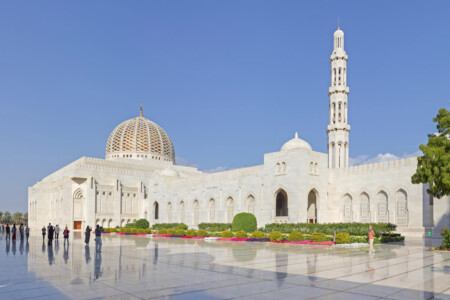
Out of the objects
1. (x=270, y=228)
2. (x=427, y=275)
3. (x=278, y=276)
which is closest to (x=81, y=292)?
(x=278, y=276)

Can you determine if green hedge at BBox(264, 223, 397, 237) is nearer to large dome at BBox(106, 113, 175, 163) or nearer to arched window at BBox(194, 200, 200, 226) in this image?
arched window at BBox(194, 200, 200, 226)

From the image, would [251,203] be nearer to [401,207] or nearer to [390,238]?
[401,207]

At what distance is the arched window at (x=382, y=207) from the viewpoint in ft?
108

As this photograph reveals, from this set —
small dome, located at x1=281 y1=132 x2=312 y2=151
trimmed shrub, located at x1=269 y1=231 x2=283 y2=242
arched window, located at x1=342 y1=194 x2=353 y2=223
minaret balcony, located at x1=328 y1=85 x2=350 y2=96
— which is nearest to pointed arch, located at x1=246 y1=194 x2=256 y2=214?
small dome, located at x1=281 y1=132 x2=312 y2=151

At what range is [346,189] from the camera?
1419 inches

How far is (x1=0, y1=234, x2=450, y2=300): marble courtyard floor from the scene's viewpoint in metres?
8.16

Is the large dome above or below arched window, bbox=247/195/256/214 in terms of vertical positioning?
above

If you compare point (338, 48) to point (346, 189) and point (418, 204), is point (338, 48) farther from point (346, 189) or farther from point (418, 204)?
point (418, 204)

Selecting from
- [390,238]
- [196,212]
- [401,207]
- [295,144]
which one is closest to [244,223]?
[295,144]

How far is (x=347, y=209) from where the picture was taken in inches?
1427

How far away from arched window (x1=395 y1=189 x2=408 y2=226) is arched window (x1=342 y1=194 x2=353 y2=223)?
15.0 ft

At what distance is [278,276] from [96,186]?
4444 centimetres

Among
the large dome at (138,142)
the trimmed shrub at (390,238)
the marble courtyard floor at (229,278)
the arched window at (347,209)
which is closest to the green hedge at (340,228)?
the trimmed shrub at (390,238)

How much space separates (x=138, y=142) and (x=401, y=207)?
43466 mm
